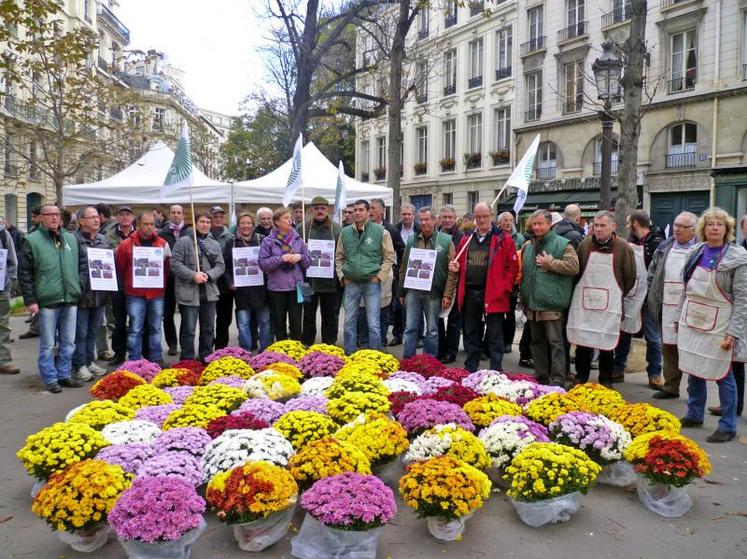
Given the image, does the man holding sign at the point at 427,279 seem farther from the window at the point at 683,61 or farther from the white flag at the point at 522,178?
the window at the point at 683,61

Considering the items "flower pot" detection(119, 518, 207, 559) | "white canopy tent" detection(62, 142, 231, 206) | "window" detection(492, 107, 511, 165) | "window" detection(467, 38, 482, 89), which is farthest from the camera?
"window" detection(467, 38, 482, 89)

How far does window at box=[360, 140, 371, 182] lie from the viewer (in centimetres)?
4538

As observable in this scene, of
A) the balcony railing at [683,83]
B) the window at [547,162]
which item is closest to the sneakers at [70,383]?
the balcony railing at [683,83]

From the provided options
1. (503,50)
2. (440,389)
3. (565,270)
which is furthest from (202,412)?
(503,50)

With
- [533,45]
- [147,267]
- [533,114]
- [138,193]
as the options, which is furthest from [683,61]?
[147,267]

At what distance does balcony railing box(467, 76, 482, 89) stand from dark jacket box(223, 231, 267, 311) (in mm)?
29129

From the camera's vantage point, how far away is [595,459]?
488 centimetres

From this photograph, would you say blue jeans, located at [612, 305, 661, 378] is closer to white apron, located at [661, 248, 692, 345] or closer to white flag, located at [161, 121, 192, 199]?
white apron, located at [661, 248, 692, 345]

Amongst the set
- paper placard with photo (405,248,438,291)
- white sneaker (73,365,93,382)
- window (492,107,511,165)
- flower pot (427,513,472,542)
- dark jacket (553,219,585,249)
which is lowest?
flower pot (427,513,472,542)

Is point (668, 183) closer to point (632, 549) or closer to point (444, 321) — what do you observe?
point (444, 321)

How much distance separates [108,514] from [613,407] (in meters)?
4.19

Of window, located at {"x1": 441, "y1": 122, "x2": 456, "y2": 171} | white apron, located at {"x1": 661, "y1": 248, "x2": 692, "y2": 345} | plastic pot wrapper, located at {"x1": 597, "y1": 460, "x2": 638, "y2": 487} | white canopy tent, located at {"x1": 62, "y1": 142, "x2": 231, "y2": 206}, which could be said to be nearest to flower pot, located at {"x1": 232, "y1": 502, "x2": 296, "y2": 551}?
plastic pot wrapper, located at {"x1": 597, "y1": 460, "x2": 638, "y2": 487}

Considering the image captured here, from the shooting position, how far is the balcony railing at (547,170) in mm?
30016

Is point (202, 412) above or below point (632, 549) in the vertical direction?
above
